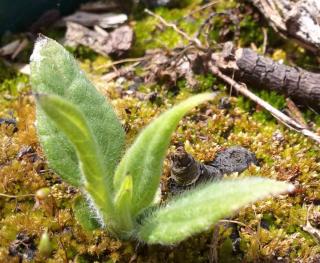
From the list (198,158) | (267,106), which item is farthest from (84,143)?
(267,106)

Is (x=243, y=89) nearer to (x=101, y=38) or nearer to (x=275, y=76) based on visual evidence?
(x=275, y=76)

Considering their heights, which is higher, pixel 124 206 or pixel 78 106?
pixel 78 106

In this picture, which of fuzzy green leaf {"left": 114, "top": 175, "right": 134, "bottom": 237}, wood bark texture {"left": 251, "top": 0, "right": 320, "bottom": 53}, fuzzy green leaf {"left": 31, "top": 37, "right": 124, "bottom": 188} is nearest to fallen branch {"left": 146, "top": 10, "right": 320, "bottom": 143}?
wood bark texture {"left": 251, "top": 0, "right": 320, "bottom": 53}

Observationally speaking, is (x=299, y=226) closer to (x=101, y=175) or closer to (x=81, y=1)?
(x=101, y=175)

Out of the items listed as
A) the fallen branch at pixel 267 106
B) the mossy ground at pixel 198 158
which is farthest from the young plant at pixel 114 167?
the fallen branch at pixel 267 106

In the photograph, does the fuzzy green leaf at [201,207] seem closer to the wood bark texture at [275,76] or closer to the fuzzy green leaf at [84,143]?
the fuzzy green leaf at [84,143]
